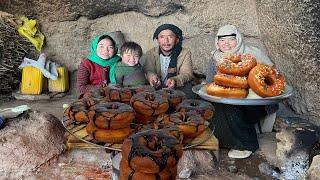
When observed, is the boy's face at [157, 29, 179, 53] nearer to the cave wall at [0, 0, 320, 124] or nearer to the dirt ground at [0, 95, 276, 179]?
the cave wall at [0, 0, 320, 124]

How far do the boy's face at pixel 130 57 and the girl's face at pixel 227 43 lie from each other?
733mm

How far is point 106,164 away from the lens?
2.85 m

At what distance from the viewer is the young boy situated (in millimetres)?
3611

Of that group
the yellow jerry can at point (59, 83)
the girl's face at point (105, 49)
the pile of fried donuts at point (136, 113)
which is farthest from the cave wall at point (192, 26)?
the pile of fried donuts at point (136, 113)

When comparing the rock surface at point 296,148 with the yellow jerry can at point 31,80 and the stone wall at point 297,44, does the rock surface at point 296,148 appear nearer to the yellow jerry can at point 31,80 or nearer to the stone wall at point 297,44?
the stone wall at point 297,44

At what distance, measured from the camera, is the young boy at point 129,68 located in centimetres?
361

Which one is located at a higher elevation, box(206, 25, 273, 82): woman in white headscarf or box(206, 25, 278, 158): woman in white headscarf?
box(206, 25, 273, 82): woman in white headscarf

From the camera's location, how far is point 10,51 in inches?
182

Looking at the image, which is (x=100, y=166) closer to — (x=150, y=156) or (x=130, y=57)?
(x=130, y=57)

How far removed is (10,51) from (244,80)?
2.89 m

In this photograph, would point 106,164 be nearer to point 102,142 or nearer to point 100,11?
point 102,142

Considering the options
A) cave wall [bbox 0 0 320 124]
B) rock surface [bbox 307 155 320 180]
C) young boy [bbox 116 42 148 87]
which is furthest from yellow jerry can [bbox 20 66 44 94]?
A: rock surface [bbox 307 155 320 180]

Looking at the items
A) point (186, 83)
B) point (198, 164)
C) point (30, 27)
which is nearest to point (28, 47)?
point (30, 27)

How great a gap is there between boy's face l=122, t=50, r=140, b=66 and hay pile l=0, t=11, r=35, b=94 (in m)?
1.62
